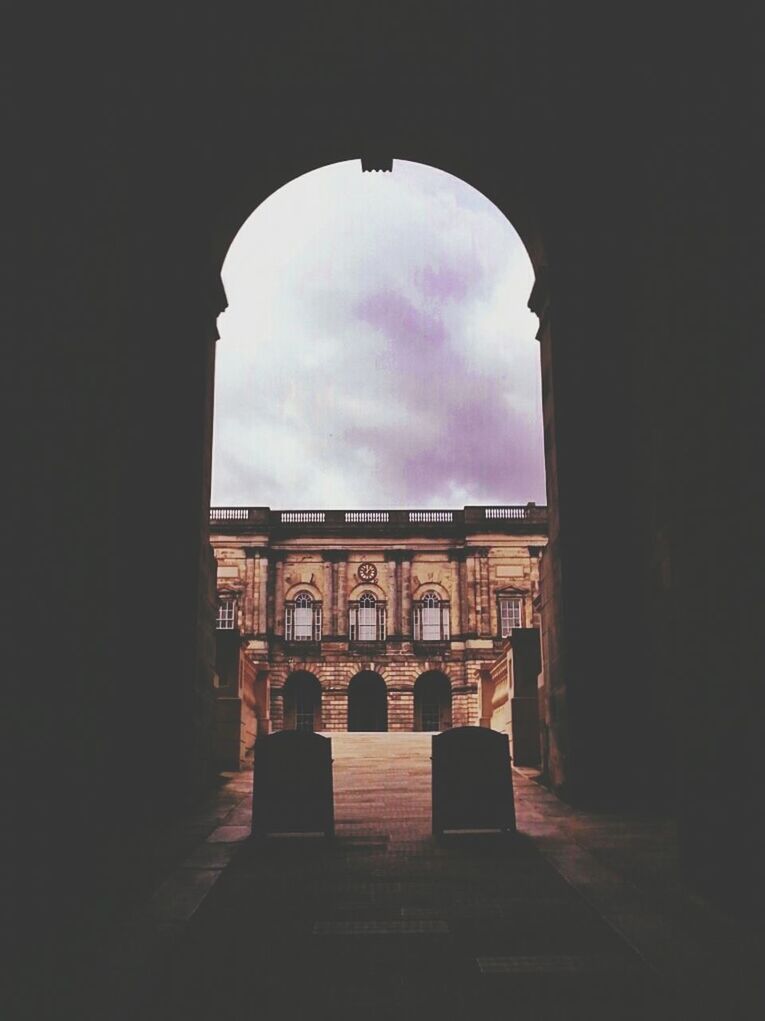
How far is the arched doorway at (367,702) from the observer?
135 ft

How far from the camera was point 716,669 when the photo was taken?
13.9 ft

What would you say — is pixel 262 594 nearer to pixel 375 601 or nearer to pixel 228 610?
pixel 228 610

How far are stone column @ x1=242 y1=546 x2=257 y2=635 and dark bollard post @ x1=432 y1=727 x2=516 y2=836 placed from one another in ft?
114

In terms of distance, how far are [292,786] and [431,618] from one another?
35.4 metres

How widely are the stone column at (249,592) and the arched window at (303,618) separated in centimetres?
169

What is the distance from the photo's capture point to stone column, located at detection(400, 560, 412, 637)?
40.8 metres

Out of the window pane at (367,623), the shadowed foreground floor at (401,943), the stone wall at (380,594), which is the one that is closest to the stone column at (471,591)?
the stone wall at (380,594)

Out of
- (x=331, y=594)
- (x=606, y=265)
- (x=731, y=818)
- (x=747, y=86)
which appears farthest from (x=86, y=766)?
(x=331, y=594)

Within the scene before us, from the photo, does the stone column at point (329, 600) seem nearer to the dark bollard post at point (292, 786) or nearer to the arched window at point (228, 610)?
the arched window at point (228, 610)

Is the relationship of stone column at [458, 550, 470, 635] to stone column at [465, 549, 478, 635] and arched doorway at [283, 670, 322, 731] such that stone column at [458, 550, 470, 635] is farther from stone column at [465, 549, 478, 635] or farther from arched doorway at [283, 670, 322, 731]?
arched doorway at [283, 670, 322, 731]

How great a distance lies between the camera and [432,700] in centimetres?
4147

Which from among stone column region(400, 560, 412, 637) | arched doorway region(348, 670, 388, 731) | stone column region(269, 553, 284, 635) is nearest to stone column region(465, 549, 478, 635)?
stone column region(400, 560, 412, 637)

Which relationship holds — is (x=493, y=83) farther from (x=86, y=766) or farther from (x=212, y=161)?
(x=86, y=766)

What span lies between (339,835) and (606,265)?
5967 mm
